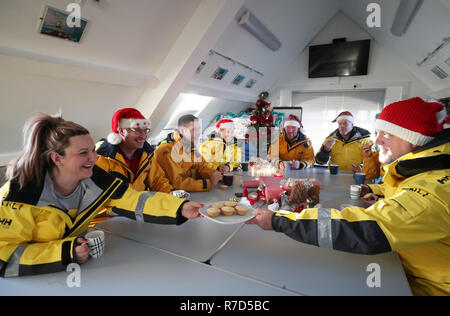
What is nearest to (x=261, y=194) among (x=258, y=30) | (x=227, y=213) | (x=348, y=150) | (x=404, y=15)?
(x=227, y=213)

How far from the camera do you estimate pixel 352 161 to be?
3588mm

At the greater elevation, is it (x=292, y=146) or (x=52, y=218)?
(x=292, y=146)

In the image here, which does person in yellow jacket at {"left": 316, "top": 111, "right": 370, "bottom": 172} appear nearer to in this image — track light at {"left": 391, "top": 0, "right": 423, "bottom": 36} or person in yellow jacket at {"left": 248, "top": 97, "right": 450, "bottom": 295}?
track light at {"left": 391, "top": 0, "right": 423, "bottom": 36}

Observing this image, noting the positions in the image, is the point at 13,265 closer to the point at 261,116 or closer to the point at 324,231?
the point at 324,231

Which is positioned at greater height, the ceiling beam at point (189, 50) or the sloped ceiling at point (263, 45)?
the sloped ceiling at point (263, 45)

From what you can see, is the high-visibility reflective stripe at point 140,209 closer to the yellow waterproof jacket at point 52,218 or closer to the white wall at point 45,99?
the yellow waterproof jacket at point 52,218

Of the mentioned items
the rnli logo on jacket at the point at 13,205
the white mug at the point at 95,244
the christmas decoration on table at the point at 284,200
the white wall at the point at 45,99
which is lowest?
the white mug at the point at 95,244

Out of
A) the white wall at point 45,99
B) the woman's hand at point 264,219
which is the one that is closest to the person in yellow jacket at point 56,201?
the woman's hand at point 264,219

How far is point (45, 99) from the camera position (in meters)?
2.65

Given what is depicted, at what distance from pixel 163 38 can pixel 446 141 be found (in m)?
3.17

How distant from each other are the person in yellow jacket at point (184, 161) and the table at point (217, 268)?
91 cm

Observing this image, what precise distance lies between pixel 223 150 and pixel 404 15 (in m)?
3.70

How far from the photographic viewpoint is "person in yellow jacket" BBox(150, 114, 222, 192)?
235cm

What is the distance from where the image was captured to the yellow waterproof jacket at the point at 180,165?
7.65 feet
